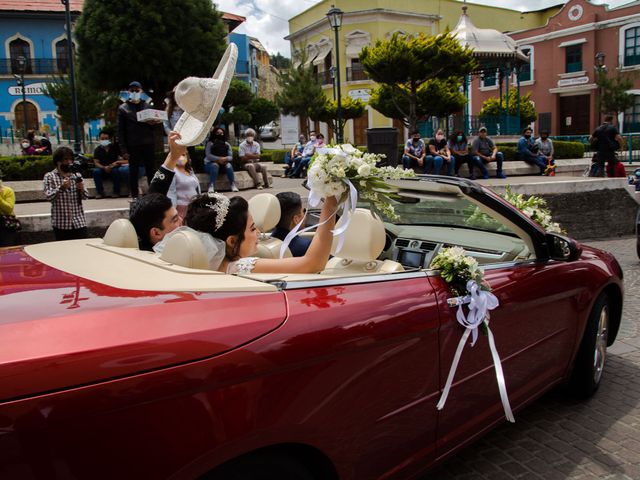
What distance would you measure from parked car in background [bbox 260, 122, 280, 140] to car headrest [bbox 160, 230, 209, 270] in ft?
169

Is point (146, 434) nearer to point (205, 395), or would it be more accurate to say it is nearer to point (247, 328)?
point (205, 395)

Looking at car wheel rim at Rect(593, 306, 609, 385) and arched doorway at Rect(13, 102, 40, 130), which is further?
arched doorway at Rect(13, 102, 40, 130)

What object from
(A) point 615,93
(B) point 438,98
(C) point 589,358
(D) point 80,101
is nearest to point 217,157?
(C) point 589,358

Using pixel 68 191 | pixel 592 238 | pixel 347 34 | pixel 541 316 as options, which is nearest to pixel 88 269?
pixel 541 316

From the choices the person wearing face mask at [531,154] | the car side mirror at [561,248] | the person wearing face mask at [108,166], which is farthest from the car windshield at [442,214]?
the person wearing face mask at [531,154]

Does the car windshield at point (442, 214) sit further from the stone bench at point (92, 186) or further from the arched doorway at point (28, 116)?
the arched doorway at point (28, 116)

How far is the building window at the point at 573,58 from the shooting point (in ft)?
131

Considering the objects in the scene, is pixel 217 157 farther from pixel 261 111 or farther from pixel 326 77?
pixel 261 111

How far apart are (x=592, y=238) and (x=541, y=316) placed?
7861mm

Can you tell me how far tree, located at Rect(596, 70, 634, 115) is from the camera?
34.7 meters

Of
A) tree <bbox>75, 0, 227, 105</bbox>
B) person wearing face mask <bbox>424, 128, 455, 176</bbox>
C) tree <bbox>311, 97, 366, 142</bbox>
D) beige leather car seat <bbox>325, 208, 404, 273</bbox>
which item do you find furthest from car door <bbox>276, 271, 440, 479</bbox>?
tree <bbox>311, 97, 366, 142</bbox>

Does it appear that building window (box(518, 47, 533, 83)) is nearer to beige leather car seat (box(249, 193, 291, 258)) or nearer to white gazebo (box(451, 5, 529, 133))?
white gazebo (box(451, 5, 529, 133))

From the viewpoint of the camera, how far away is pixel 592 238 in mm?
10078

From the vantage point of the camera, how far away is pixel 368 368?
2080mm
